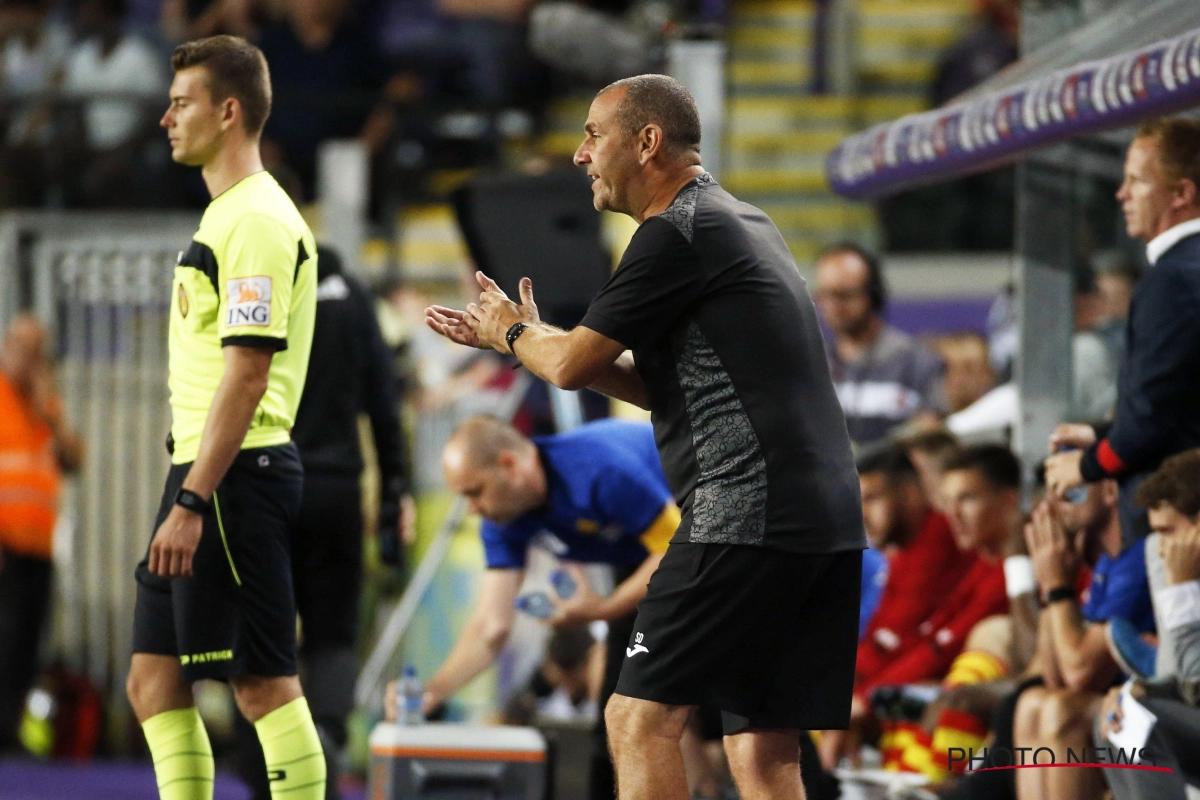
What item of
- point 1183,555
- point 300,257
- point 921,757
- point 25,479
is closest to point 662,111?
point 300,257

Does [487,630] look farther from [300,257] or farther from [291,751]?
[300,257]

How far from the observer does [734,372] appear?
3.58 m

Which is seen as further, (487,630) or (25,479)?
(25,479)

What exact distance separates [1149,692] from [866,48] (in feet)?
26.0

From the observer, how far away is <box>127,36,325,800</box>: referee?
Result: 399 cm

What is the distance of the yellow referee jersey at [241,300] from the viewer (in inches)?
158

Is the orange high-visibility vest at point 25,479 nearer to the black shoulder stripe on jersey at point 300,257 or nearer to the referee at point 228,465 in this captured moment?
the referee at point 228,465

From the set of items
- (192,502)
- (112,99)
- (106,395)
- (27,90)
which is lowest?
(192,502)

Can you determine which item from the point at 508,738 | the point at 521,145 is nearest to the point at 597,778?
the point at 508,738

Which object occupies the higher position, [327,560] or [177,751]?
[327,560]

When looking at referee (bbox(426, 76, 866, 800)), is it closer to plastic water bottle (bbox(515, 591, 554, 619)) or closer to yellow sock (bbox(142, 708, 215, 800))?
yellow sock (bbox(142, 708, 215, 800))

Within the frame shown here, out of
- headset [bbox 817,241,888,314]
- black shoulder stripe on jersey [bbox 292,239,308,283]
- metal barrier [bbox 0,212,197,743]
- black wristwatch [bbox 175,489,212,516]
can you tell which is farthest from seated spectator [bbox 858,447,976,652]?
metal barrier [bbox 0,212,197,743]

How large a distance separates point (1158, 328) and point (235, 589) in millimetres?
2226

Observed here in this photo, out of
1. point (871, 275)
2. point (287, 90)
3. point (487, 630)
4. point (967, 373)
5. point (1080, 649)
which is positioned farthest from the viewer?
point (287, 90)
